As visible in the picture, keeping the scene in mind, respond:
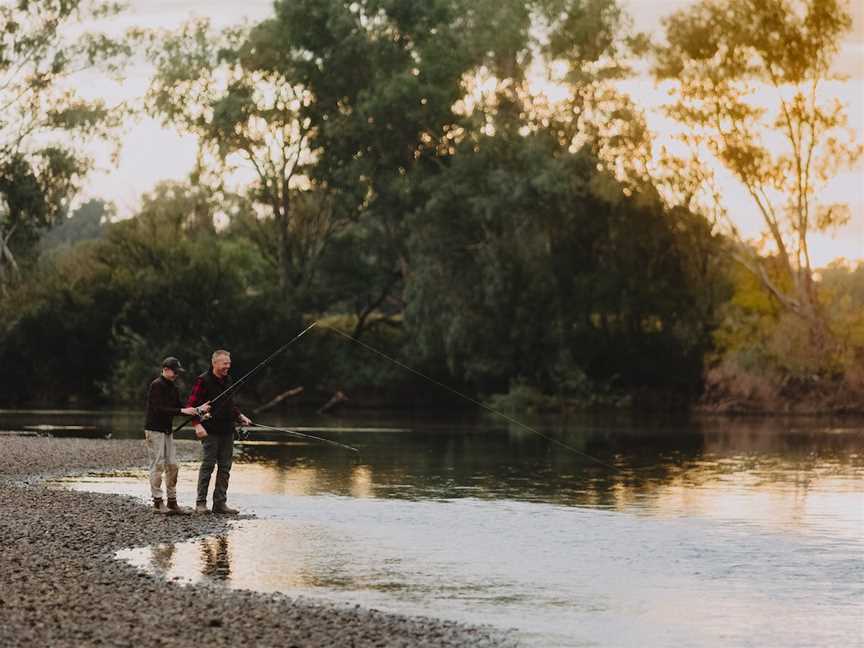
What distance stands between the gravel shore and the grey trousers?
1.57m

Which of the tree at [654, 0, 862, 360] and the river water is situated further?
the tree at [654, 0, 862, 360]

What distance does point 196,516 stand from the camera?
21.7 meters

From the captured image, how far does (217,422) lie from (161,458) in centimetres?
97

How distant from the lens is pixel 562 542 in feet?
65.8

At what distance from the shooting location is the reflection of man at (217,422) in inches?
836

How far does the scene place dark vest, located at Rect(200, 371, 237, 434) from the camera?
21250 millimetres

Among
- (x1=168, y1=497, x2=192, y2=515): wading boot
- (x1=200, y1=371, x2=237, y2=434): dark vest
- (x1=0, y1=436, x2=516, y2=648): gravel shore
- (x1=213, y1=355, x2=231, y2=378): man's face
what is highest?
(x1=213, y1=355, x2=231, y2=378): man's face

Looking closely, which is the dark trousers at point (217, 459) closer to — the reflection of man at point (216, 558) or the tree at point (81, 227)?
the reflection of man at point (216, 558)

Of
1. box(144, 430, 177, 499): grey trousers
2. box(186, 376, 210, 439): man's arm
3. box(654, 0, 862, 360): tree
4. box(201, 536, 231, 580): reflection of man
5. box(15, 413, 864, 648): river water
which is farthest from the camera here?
box(654, 0, 862, 360): tree

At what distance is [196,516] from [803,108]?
172 ft

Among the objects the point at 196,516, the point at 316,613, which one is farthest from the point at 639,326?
the point at 316,613

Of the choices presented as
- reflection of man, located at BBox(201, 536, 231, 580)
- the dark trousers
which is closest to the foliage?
the dark trousers

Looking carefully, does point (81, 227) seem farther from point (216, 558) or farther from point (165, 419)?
point (216, 558)

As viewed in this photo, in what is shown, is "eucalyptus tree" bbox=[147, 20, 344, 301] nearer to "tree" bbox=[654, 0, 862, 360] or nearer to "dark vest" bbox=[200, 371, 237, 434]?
"tree" bbox=[654, 0, 862, 360]
